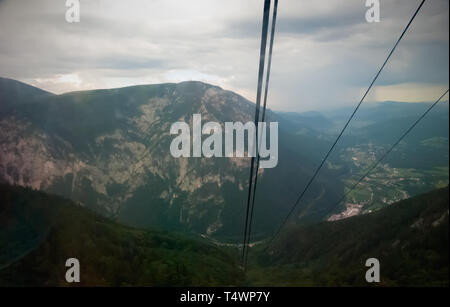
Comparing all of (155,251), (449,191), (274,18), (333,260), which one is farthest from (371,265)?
(274,18)

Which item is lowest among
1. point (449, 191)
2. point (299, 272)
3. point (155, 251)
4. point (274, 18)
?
point (299, 272)

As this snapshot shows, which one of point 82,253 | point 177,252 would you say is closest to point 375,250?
point 177,252

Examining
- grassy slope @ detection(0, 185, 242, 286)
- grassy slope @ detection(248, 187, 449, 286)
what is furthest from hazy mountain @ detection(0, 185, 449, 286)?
grassy slope @ detection(248, 187, 449, 286)

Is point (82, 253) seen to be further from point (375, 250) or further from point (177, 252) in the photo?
point (375, 250)

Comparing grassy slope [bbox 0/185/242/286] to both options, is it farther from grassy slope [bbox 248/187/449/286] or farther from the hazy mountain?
grassy slope [bbox 248/187/449/286]

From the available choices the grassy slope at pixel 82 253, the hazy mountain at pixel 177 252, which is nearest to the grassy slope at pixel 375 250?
the hazy mountain at pixel 177 252

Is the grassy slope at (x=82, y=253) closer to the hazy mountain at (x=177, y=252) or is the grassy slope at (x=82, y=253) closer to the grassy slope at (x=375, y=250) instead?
the hazy mountain at (x=177, y=252)
